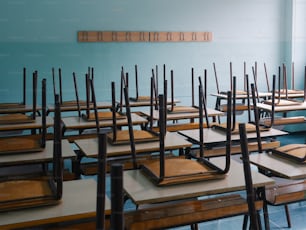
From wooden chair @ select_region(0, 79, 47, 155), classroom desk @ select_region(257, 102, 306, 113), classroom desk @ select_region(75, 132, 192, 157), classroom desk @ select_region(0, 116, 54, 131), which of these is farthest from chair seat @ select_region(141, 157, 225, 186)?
classroom desk @ select_region(257, 102, 306, 113)

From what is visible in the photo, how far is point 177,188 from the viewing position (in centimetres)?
184

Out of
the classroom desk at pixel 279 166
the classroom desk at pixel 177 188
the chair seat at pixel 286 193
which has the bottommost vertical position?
the chair seat at pixel 286 193

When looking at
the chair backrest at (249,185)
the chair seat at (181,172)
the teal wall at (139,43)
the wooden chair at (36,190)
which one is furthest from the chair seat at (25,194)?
the teal wall at (139,43)

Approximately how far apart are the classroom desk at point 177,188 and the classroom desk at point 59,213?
0.56 ft

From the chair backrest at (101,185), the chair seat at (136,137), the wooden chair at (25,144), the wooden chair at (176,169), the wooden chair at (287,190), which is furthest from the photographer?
the chair seat at (136,137)

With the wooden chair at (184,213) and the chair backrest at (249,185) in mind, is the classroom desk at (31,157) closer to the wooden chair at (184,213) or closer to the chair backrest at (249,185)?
the wooden chair at (184,213)

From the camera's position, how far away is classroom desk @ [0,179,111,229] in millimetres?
1502

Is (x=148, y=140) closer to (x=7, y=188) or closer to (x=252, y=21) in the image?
(x=7, y=188)

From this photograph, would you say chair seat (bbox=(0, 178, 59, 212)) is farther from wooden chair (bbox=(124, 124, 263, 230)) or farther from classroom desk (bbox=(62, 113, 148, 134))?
classroom desk (bbox=(62, 113, 148, 134))

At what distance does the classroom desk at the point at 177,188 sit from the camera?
1746 mm

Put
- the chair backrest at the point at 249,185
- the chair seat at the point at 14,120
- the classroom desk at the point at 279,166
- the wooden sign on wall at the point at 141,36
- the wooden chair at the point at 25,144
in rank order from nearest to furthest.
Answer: the chair backrest at the point at 249,185 < the classroom desk at the point at 279,166 < the wooden chair at the point at 25,144 < the chair seat at the point at 14,120 < the wooden sign on wall at the point at 141,36

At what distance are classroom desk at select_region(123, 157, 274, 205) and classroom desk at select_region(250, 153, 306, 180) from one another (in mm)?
134

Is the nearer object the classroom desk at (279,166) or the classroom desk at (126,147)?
the classroom desk at (279,166)

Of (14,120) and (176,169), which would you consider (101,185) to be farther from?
(14,120)
